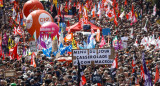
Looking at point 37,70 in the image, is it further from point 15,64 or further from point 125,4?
point 125,4

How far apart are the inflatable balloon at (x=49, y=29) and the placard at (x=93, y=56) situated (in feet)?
40.4

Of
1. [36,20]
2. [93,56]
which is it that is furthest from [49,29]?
[93,56]

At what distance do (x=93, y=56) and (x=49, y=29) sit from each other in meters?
12.5

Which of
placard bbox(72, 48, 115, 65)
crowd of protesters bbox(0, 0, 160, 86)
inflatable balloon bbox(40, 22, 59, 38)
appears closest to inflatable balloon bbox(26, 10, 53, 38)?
crowd of protesters bbox(0, 0, 160, 86)

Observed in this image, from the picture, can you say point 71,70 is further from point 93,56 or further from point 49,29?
point 49,29

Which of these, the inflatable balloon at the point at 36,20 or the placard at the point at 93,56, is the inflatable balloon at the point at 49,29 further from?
the placard at the point at 93,56

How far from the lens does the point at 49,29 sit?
85.0ft

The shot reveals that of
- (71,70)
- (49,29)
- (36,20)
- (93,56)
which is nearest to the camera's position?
(93,56)

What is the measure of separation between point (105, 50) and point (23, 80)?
2748mm

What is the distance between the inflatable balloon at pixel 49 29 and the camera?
2584 cm

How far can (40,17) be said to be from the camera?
89.5 ft

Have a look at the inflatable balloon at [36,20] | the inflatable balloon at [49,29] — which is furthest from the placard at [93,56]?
the inflatable balloon at [36,20]

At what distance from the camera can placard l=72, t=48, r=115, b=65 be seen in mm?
13555

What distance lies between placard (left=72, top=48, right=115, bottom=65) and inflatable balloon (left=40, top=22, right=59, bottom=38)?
12.3 meters
